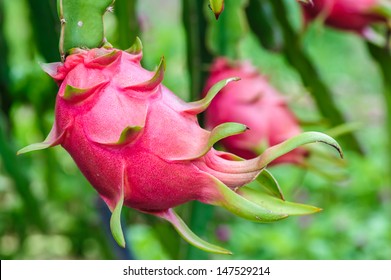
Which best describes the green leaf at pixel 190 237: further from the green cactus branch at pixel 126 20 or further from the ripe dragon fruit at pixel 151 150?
the green cactus branch at pixel 126 20

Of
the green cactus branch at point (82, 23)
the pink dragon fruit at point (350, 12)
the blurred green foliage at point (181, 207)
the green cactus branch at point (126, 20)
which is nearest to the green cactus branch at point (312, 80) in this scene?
the blurred green foliage at point (181, 207)

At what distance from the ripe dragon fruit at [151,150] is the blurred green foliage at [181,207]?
33cm

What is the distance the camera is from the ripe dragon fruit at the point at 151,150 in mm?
562

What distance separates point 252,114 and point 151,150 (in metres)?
0.39

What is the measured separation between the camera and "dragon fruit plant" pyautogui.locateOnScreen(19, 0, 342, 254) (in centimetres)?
56

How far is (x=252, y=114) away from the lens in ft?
3.09

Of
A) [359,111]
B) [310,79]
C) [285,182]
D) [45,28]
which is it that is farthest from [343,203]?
[45,28]

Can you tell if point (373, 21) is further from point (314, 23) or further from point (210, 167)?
point (210, 167)

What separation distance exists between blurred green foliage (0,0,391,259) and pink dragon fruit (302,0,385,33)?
0.03 meters

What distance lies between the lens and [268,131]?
0.94 meters

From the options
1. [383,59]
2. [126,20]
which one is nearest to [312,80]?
[383,59]

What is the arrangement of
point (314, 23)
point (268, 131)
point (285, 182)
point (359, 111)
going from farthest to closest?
point (359, 111)
point (285, 182)
point (314, 23)
point (268, 131)

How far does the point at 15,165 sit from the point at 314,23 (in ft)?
1.71

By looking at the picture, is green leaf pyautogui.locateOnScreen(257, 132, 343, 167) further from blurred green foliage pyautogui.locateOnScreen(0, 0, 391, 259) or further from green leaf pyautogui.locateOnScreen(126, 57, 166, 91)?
blurred green foliage pyautogui.locateOnScreen(0, 0, 391, 259)
